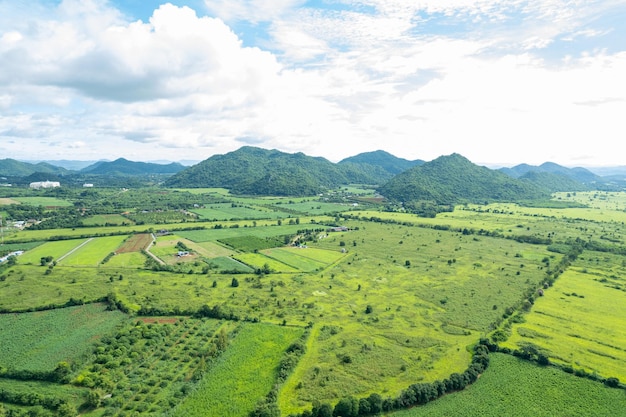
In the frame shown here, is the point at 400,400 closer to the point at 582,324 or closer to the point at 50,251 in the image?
the point at 582,324

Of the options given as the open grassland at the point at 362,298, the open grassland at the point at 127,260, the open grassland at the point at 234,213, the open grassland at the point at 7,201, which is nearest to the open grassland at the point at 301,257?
the open grassland at the point at 362,298

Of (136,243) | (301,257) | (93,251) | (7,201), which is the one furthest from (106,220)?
(301,257)

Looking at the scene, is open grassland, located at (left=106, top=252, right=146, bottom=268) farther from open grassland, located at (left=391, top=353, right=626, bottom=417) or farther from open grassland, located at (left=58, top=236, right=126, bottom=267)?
open grassland, located at (left=391, top=353, right=626, bottom=417)

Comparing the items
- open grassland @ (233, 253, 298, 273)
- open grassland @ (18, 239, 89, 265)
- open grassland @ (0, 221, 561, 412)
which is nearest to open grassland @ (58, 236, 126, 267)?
open grassland @ (18, 239, 89, 265)

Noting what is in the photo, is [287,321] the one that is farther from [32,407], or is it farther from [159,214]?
[159,214]

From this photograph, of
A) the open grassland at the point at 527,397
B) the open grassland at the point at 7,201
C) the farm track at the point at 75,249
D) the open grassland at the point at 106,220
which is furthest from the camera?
the open grassland at the point at 7,201

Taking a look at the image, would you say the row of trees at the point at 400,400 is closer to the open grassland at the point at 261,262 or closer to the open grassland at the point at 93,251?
the open grassland at the point at 261,262
